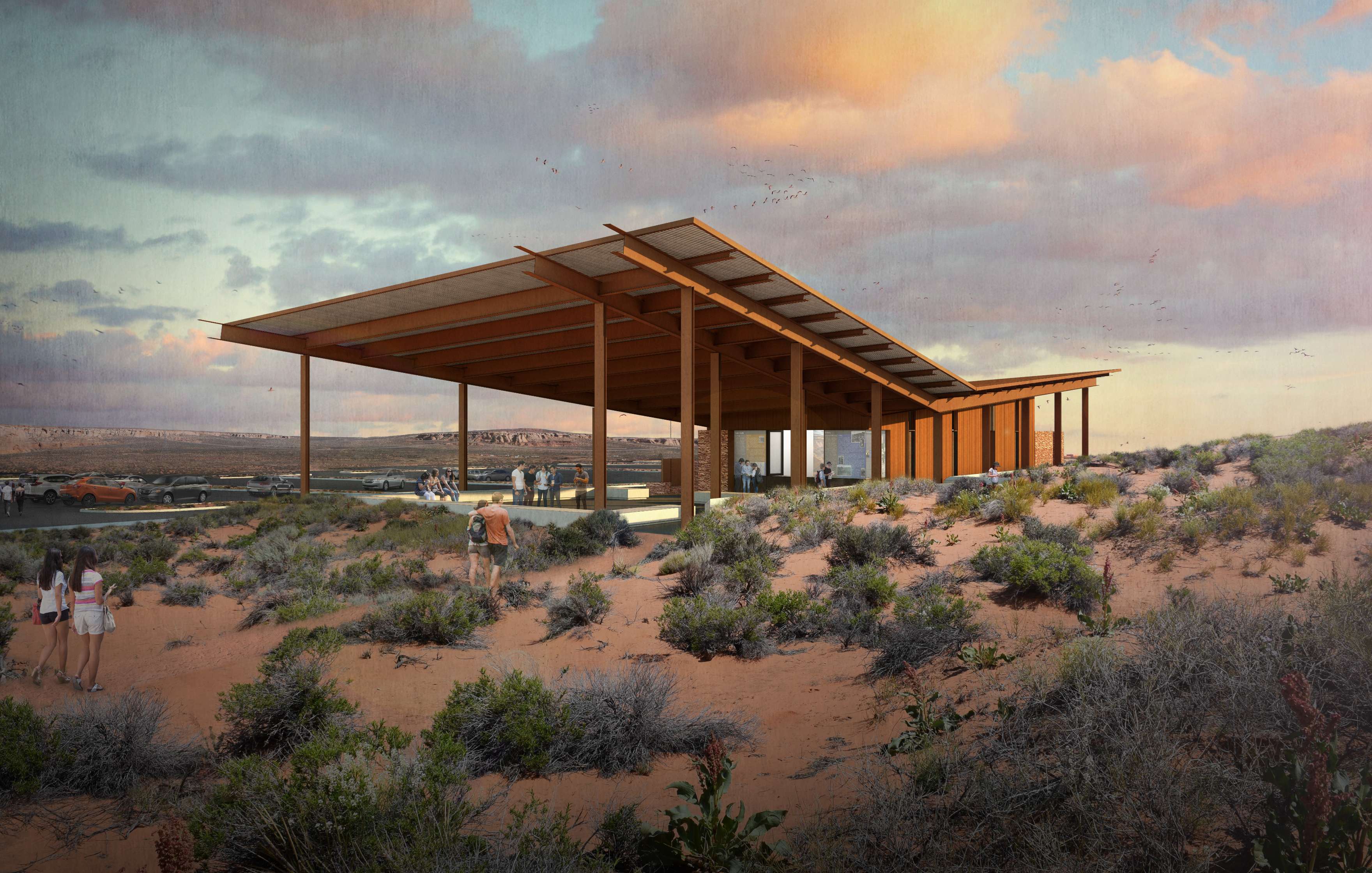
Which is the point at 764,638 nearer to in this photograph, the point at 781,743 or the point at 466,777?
the point at 781,743

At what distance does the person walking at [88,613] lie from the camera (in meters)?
6.97

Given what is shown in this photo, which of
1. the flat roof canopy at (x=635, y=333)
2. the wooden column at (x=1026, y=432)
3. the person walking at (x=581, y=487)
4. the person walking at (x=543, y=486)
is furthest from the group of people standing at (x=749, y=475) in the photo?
the wooden column at (x=1026, y=432)

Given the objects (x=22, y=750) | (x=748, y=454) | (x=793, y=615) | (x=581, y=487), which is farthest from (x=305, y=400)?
(x=793, y=615)

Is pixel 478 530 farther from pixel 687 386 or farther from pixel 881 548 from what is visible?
pixel 881 548

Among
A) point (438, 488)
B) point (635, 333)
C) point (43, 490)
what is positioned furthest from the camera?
point (43, 490)

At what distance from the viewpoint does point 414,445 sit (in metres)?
116

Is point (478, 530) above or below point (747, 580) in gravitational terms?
above

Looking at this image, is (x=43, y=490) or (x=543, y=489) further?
(x=43, y=490)

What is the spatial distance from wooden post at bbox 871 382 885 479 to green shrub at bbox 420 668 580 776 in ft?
71.1

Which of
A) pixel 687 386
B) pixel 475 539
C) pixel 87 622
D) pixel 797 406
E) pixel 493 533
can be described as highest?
pixel 687 386

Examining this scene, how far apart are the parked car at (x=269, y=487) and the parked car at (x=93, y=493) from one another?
17.8 feet

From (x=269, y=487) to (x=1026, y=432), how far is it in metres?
41.1

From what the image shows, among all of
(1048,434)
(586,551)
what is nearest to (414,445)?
(1048,434)

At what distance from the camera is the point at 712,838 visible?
3.09 m
